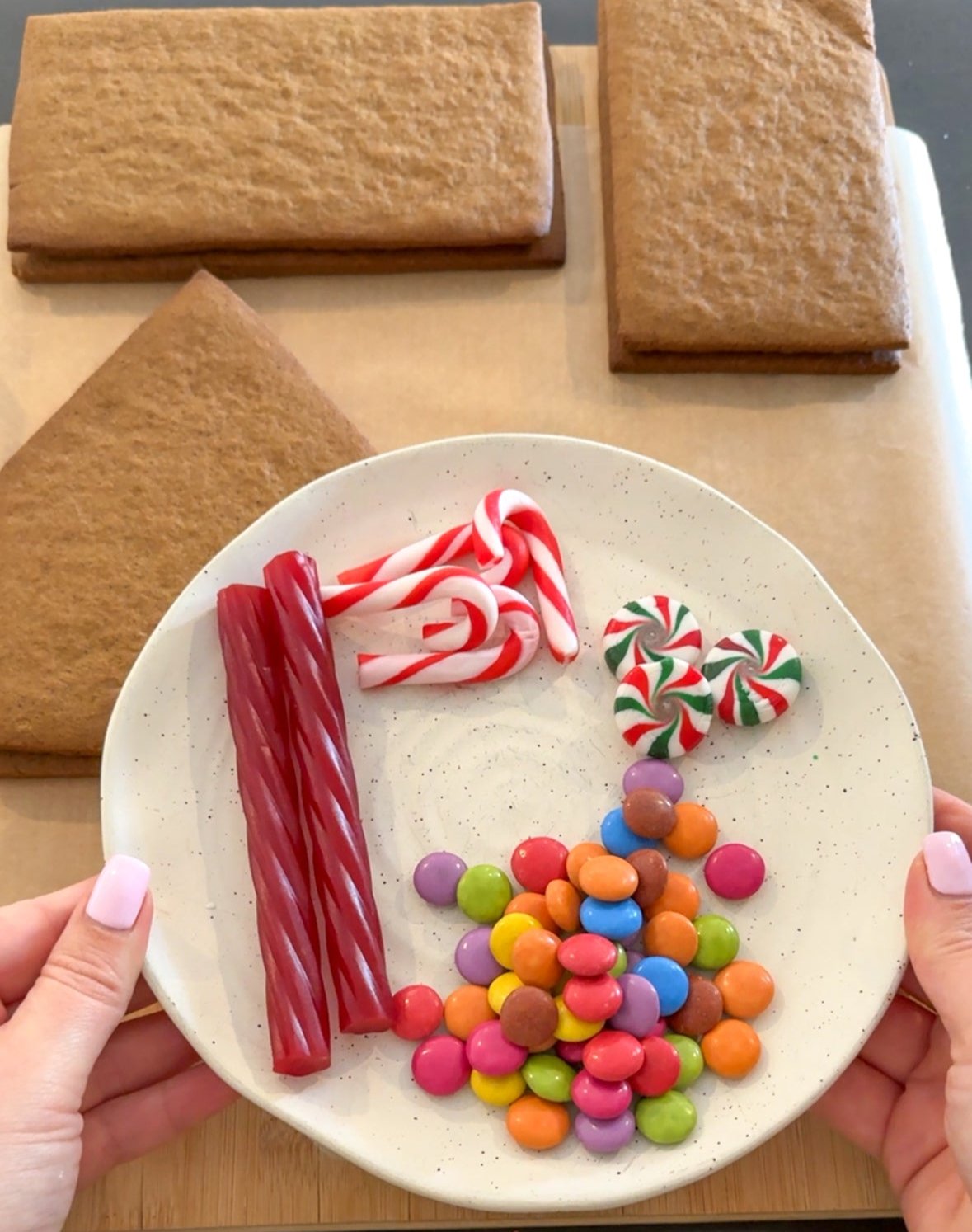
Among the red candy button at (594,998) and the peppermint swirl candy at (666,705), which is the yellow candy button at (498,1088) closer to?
the red candy button at (594,998)

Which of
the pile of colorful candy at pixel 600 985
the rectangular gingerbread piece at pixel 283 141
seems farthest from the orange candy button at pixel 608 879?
the rectangular gingerbread piece at pixel 283 141

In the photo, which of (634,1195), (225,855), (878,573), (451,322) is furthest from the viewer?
(451,322)

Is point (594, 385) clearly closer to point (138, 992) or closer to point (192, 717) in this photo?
point (192, 717)

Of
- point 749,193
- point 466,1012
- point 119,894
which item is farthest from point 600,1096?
point 749,193

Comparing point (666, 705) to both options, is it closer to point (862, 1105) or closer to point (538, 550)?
point (538, 550)

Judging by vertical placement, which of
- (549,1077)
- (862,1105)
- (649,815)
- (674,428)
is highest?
(674,428)

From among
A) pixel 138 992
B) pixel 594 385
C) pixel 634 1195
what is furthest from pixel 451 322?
pixel 634 1195

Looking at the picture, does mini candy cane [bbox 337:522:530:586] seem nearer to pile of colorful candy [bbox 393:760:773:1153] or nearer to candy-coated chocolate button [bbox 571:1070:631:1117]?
pile of colorful candy [bbox 393:760:773:1153]

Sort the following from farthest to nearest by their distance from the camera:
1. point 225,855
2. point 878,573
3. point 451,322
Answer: point 451,322
point 878,573
point 225,855
